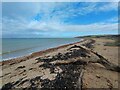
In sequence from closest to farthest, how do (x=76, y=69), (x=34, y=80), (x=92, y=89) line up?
1. (x=92, y=89)
2. (x=34, y=80)
3. (x=76, y=69)

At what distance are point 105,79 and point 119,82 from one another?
667 mm

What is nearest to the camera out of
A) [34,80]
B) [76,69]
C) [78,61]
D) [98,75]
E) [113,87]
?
[113,87]

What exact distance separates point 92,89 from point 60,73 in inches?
86.5

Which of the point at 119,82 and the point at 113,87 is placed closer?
the point at 113,87

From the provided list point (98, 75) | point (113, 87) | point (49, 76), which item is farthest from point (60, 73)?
point (113, 87)

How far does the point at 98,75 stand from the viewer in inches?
313

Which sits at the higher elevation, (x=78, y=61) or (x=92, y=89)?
(x=78, y=61)

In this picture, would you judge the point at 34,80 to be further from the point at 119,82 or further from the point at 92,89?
the point at 119,82

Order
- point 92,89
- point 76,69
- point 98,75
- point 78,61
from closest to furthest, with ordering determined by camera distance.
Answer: point 92,89, point 98,75, point 76,69, point 78,61

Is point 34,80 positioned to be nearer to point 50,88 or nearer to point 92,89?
point 50,88

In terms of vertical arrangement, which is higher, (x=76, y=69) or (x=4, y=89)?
(x=76, y=69)

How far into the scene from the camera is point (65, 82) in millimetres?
6754

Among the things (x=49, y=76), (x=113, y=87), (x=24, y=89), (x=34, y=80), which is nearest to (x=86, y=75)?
(x=113, y=87)

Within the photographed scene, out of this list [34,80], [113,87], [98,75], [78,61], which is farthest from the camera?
[78,61]
